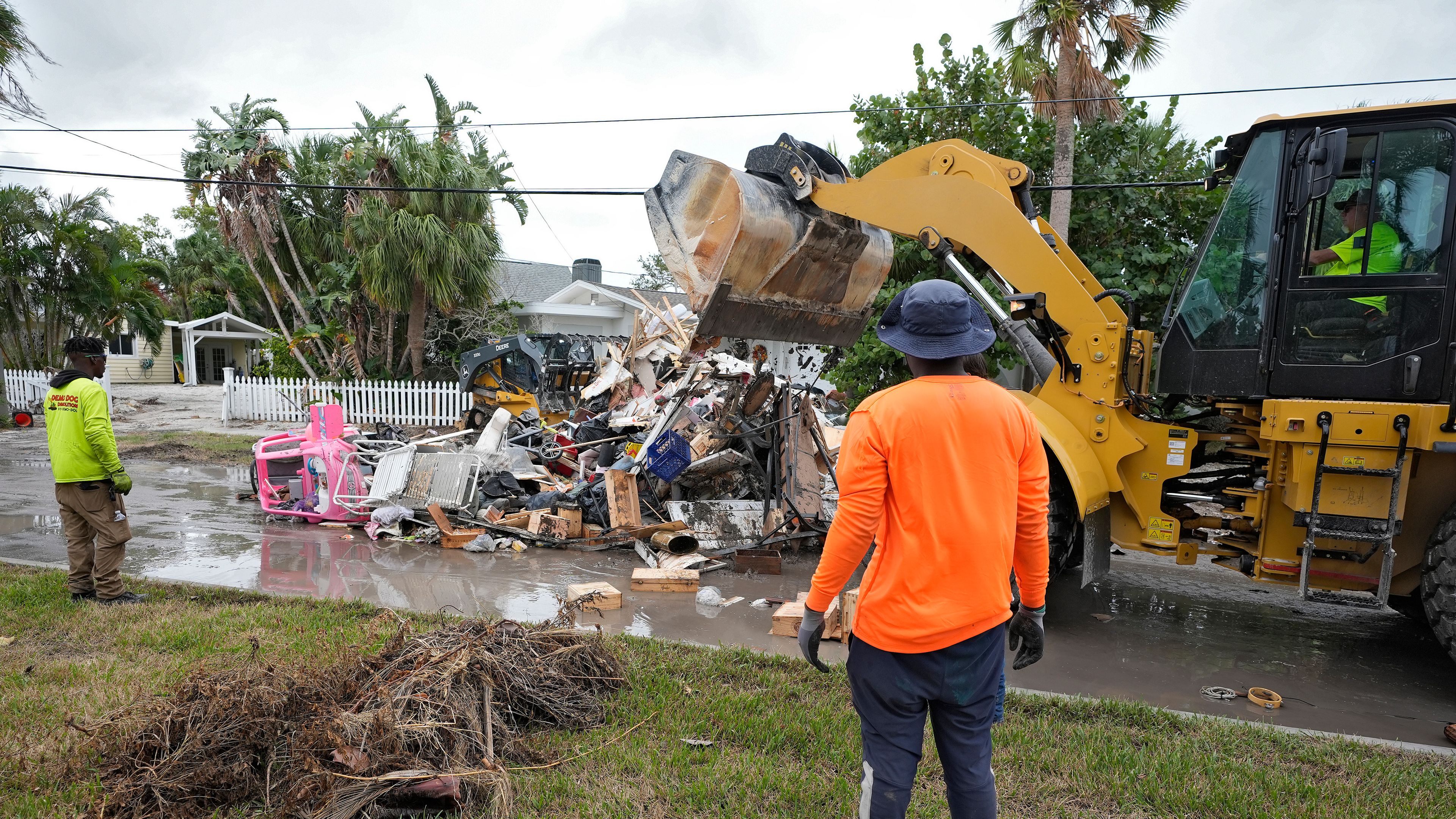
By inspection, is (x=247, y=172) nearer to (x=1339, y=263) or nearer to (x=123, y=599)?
(x=123, y=599)

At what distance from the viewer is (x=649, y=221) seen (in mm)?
5559

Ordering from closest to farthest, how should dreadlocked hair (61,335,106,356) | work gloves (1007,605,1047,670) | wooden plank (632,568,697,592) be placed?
1. work gloves (1007,605,1047,670)
2. dreadlocked hair (61,335,106,356)
3. wooden plank (632,568,697,592)

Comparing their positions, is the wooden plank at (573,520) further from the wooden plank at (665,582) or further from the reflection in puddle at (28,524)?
the reflection in puddle at (28,524)

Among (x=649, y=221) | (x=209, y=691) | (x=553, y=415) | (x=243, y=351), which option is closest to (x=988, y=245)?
(x=649, y=221)

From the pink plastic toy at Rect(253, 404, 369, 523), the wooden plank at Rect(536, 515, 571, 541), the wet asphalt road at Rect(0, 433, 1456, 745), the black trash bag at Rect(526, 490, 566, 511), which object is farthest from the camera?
the pink plastic toy at Rect(253, 404, 369, 523)

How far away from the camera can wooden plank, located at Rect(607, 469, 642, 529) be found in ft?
27.5

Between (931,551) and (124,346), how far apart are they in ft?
163

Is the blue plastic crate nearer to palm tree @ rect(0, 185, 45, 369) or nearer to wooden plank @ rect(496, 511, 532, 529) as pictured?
wooden plank @ rect(496, 511, 532, 529)

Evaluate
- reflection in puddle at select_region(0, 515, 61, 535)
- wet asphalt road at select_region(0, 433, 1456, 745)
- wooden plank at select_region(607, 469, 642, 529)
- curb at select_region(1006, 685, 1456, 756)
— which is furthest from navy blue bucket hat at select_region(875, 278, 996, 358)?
reflection in puddle at select_region(0, 515, 61, 535)

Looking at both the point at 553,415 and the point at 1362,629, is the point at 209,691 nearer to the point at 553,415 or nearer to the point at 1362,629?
the point at 1362,629

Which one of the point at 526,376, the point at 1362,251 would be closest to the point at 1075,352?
the point at 1362,251

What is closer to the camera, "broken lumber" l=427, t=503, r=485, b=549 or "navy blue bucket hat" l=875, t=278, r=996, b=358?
"navy blue bucket hat" l=875, t=278, r=996, b=358

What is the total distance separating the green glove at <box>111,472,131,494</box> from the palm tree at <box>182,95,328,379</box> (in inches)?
655

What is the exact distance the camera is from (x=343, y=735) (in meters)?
3.26
